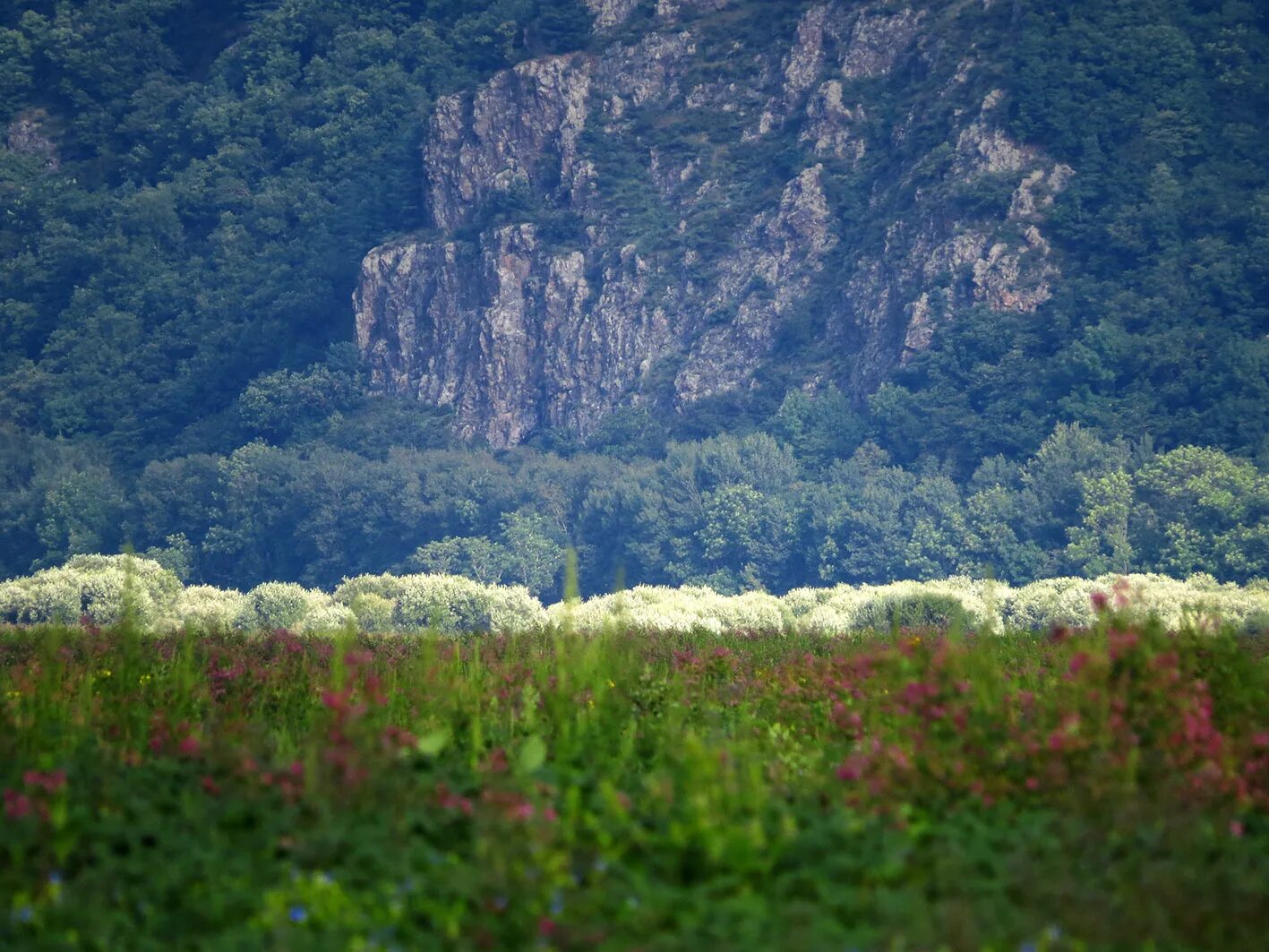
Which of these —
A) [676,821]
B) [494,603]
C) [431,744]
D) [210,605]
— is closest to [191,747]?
[431,744]

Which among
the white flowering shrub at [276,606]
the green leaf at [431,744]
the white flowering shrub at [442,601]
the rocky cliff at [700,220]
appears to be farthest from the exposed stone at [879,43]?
the green leaf at [431,744]

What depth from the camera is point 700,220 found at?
60969 mm

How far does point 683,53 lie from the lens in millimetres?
65438

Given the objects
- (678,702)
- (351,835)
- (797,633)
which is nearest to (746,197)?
(797,633)

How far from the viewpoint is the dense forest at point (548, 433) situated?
4862cm

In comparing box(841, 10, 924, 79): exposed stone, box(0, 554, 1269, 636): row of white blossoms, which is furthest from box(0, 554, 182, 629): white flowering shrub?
box(841, 10, 924, 79): exposed stone

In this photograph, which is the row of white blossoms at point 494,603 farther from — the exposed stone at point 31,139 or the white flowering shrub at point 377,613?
the exposed stone at point 31,139

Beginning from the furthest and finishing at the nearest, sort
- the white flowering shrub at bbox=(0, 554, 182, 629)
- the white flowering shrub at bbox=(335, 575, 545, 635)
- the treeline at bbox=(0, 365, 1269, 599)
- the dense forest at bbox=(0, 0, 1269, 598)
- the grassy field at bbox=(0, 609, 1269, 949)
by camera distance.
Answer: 1. the dense forest at bbox=(0, 0, 1269, 598)
2. the treeline at bbox=(0, 365, 1269, 599)
3. the white flowering shrub at bbox=(335, 575, 545, 635)
4. the white flowering shrub at bbox=(0, 554, 182, 629)
5. the grassy field at bbox=(0, 609, 1269, 949)

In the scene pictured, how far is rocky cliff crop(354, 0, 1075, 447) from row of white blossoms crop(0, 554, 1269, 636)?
2078 centimetres

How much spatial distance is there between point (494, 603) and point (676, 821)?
89.3 ft

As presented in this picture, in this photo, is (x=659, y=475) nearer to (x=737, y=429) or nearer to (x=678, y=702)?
(x=737, y=429)

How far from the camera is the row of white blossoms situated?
2775 centimetres

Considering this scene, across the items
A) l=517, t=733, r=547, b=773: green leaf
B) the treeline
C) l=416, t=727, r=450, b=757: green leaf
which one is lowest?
l=517, t=733, r=547, b=773: green leaf

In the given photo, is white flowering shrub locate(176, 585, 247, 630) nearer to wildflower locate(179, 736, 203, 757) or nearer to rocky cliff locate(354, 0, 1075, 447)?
wildflower locate(179, 736, 203, 757)
